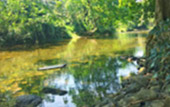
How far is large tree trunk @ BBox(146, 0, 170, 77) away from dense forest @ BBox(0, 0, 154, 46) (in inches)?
130

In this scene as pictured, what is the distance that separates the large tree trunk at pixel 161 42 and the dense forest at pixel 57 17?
331 cm

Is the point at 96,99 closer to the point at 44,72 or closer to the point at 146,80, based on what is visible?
the point at 146,80

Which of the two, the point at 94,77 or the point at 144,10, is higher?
the point at 144,10

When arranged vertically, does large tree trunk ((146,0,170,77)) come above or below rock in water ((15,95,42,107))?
above

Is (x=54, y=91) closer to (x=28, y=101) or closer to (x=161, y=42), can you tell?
(x=28, y=101)

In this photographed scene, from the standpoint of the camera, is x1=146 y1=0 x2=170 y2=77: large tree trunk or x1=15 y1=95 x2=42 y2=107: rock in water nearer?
x1=146 y1=0 x2=170 y2=77: large tree trunk

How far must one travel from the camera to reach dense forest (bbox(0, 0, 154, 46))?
26.3 feet

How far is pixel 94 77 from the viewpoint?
1017 centimetres

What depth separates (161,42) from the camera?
7168mm

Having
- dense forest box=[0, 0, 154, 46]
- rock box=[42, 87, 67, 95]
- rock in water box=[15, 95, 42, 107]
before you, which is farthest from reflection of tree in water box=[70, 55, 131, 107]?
dense forest box=[0, 0, 154, 46]

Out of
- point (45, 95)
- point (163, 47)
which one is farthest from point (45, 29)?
point (163, 47)

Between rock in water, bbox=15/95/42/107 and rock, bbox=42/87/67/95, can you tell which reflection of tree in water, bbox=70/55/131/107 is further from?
rock in water, bbox=15/95/42/107

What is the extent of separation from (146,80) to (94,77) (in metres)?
4.14

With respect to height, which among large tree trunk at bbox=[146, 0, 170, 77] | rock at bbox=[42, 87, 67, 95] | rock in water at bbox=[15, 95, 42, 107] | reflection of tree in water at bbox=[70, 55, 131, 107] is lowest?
reflection of tree in water at bbox=[70, 55, 131, 107]
